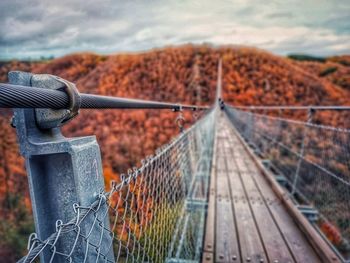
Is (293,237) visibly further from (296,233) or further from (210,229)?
(210,229)

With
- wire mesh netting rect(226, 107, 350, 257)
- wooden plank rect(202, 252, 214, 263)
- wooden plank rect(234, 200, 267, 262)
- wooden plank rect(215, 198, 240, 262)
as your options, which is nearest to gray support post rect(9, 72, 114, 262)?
wooden plank rect(202, 252, 214, 263)

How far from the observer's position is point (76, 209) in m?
0.65

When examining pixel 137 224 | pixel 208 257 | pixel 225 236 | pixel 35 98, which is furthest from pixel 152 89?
pixel 35 98

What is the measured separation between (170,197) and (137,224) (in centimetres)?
51

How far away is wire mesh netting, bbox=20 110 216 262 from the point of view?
687mm

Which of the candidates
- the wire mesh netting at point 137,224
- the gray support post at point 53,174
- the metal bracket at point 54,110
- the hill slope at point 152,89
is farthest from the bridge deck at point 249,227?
the hill slope at point 152,89

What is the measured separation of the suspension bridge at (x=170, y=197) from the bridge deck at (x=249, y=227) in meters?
0.01

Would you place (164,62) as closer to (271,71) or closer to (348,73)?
(271,71)

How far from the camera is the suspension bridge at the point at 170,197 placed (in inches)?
27.1

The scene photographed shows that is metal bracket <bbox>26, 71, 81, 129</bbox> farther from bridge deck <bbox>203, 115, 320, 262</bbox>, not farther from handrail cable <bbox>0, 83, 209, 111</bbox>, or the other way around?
bridge deck <bbox>203, 115, 320, 262</bbox>

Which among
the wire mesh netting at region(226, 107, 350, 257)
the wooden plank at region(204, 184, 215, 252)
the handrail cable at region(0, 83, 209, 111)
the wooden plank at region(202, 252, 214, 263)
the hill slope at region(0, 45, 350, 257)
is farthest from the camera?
the hill slope at region(0, 45, 350, 257)

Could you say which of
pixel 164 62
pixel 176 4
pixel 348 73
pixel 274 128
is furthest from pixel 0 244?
pixel 176 4

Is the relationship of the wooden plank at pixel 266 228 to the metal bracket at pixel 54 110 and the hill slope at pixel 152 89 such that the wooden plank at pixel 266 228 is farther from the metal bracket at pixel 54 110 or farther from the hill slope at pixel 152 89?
the hill slope at pixel 152 89

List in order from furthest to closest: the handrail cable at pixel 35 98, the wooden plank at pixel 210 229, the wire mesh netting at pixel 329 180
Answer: the wire mesh netting at pixel 329 180, the wooden plank at pixel 210 229, the handrail cable at pixel 35 98
